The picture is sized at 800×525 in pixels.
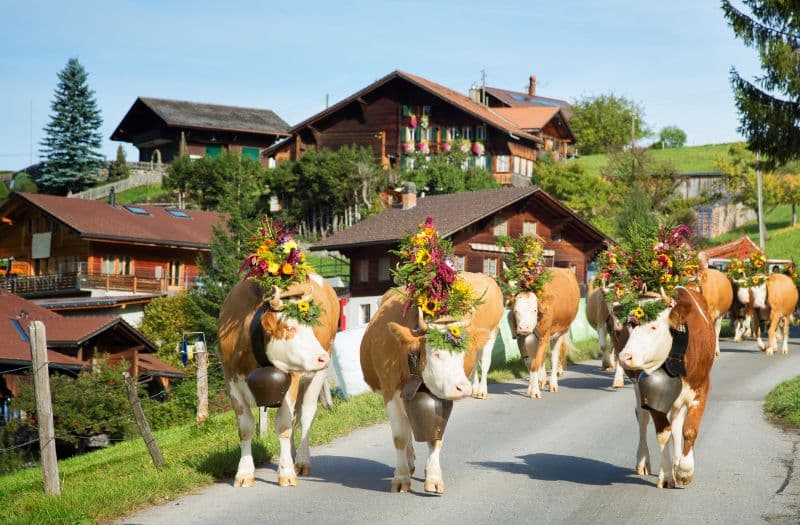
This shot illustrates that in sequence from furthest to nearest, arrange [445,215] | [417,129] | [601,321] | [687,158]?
[687,158] < [417,129] < [445,215] < [601,321]

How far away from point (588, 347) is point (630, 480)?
17.5 m

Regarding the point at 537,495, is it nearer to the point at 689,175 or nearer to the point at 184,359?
the point at 184,359

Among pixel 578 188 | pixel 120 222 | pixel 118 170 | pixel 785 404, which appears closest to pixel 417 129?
pixel 578 188

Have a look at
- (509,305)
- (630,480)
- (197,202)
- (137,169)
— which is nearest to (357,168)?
(197,202)

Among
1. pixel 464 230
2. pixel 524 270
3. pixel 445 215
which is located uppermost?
pixel 445 215

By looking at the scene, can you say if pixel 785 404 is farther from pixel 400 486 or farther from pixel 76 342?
pixel 76 342

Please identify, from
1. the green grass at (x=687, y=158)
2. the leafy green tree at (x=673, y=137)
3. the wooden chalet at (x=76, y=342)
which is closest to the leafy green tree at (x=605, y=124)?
the green grass at (x=687, y=158)

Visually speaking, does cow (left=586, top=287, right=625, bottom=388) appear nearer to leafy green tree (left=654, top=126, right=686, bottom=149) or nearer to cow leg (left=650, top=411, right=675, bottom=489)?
cow leg (left=650, top=411, right=675, bottom=489)

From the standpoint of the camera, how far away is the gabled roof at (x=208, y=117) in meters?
85.9

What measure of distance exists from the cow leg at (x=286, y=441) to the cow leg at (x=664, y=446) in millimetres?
3789

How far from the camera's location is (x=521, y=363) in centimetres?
2519

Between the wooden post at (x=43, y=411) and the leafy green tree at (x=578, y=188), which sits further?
the leafy green tree at (x=578, y=188)

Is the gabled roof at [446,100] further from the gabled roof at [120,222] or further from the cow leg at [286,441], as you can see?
the cow leg at [286,441]

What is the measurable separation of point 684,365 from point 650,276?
0.99m
